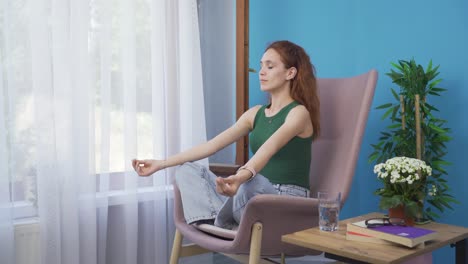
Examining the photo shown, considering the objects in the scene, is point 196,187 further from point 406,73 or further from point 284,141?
point 406,73

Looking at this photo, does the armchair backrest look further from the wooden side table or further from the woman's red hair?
the wooden side table

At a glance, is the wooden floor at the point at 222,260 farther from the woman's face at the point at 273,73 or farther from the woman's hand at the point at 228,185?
the woman's hand at the point at 228,185

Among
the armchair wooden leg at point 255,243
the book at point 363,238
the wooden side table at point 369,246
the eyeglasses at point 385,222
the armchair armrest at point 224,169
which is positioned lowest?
the armchair wooden leg at point 255,243

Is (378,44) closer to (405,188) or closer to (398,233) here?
(405,188)

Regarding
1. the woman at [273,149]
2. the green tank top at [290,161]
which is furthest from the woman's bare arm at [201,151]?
the green tank top at [290,161]

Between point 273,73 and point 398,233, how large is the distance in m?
0.88

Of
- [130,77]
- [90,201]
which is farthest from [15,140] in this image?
[130,77]

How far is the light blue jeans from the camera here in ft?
5.49

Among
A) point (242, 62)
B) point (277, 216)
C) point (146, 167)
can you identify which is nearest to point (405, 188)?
point (277, 216)

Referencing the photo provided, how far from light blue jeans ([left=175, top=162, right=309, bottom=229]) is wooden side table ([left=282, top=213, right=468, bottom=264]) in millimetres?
224

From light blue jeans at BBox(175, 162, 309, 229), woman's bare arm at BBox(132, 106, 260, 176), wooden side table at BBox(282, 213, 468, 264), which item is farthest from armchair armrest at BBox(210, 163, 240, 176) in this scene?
wooden side table at BBox(282, 213, 468, 264)

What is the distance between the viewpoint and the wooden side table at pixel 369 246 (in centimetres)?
132

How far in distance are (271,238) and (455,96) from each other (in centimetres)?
99

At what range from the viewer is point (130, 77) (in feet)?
8.09
